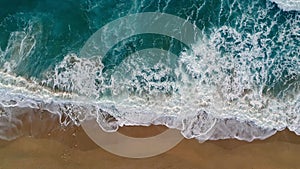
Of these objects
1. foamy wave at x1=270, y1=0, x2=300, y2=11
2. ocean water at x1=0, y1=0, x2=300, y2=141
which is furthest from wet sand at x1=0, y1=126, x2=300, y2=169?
foamy wave at x1=270, y1=0, x2=300, y2=11

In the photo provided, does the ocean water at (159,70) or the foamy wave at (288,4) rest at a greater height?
the foamy wave at (288,4)

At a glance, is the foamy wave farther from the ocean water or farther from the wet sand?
the wet sand

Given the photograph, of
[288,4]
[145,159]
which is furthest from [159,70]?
[288,4]

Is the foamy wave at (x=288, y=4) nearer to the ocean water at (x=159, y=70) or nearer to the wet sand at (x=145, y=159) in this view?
the ocean water at (x=159, y=70)

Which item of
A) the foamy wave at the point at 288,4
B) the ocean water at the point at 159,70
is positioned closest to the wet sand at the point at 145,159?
the ocean water at the point at 159,70

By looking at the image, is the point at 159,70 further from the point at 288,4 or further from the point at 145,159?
the point at 288,4

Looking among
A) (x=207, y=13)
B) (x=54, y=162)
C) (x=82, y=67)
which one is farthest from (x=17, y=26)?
(x=207, y=13)

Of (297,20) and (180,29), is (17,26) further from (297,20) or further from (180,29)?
A: (297,20)
